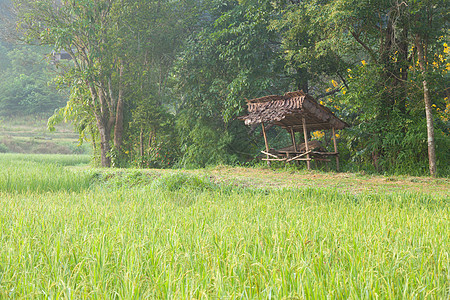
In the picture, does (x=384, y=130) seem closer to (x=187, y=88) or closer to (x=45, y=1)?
(x=187, y=88)

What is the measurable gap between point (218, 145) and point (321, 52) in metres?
4.98

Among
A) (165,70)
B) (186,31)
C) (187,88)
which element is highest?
(186,31)

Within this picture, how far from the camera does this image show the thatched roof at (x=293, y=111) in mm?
9133

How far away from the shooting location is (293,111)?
9227mm

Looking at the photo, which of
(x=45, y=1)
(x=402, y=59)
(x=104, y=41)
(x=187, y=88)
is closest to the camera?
(x=402, y=59)

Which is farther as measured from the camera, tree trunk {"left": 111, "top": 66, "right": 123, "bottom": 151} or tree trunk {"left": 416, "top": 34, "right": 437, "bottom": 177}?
tree trunk {"left": 111, "top": 66, "right": 123, "bottom": 151}

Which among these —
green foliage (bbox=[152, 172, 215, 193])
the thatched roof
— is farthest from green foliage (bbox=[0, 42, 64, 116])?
green foliage (bbox=[152, 172, 215, 193])

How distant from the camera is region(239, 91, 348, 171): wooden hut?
920 cm

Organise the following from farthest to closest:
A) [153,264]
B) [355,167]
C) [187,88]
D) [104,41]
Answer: [187,88]
[104,41]
[355,167]
[153,264]

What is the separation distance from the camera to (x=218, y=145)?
12500 millimetres

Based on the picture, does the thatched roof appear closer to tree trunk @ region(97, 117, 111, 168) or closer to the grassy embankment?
tree trunk @ region(97, 117, 111, 168)

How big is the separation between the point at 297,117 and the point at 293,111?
952 millimetres

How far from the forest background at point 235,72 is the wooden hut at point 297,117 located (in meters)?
0.70

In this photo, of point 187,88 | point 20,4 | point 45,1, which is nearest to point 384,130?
point 187,88
